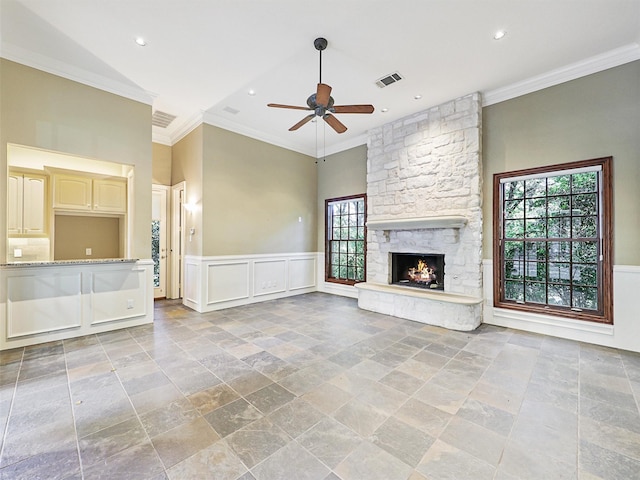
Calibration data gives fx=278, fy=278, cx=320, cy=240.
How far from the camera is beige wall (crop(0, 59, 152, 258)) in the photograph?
10.7ft

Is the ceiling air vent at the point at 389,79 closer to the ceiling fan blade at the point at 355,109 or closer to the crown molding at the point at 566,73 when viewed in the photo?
the ceiling fan blade at the point at 355,109

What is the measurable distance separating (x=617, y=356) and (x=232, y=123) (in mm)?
6504

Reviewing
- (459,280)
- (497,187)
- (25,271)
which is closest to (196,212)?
(25,271)

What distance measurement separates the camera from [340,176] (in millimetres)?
6656

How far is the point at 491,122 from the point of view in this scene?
432 centimetres

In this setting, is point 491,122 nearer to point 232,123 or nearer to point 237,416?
point 232,123

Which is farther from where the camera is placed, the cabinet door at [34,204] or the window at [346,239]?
the window at [346,239]

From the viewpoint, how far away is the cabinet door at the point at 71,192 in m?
4.35

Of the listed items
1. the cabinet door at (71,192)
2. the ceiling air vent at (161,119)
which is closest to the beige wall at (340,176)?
the ceiling air vent at (161,119)

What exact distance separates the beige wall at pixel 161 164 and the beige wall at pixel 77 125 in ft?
5.33

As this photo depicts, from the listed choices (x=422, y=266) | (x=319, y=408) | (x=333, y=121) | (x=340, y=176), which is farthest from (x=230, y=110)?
(x=319, y=408)

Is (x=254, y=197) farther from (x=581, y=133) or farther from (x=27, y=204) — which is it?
(x=581, y=133)

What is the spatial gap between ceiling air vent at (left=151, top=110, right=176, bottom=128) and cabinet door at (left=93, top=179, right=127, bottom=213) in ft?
4.26

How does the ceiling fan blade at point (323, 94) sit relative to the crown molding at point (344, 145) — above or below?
below
